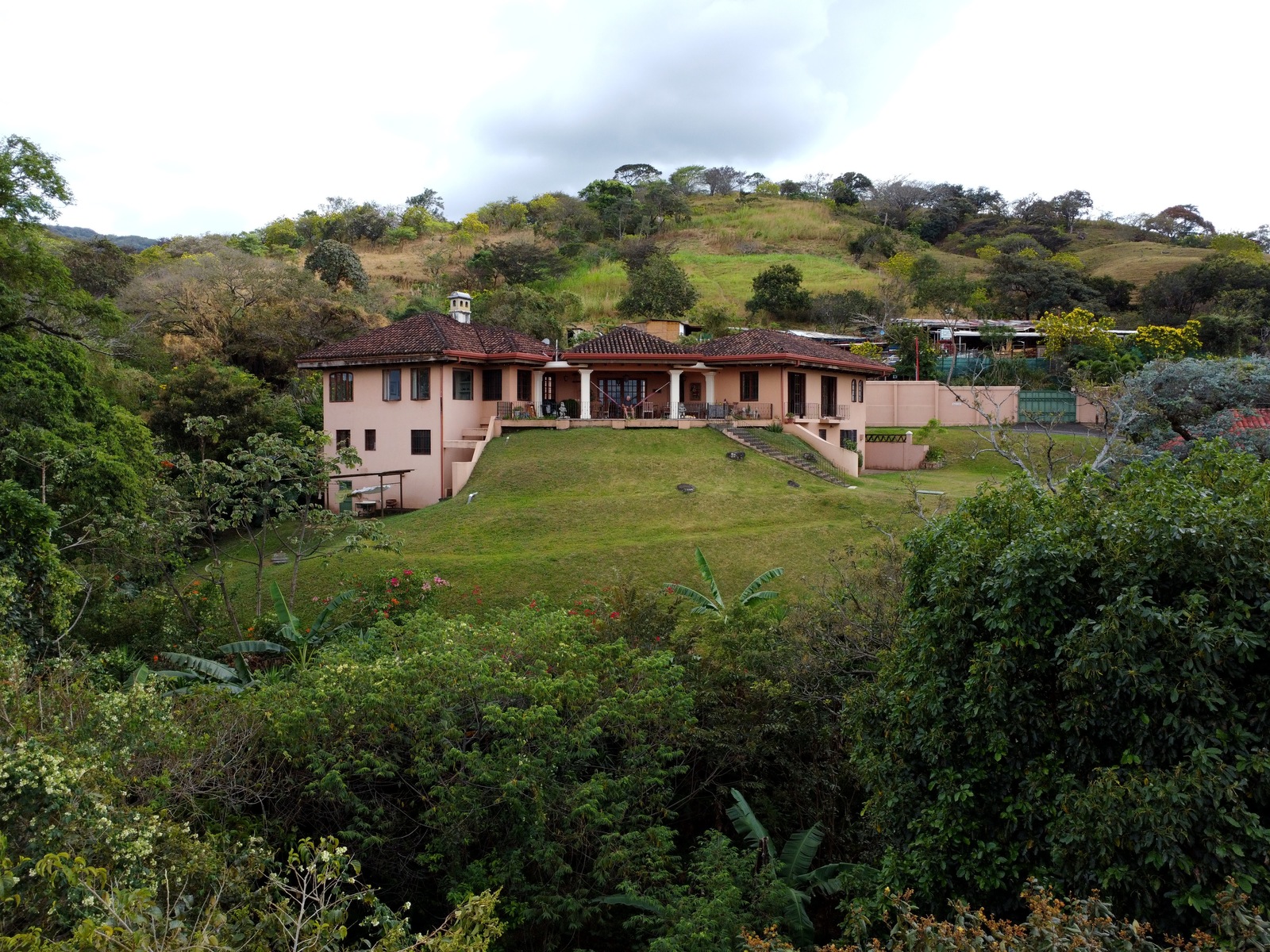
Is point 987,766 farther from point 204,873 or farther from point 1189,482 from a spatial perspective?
point 204,873

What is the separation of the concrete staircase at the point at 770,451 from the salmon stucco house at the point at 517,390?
84cm

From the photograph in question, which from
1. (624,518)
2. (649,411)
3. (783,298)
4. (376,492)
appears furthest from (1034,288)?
(376,492)

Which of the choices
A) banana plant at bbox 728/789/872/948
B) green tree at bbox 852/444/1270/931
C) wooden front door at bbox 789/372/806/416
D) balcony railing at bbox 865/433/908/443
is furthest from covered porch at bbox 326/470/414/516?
green tree at bbox 852/444/1270/931

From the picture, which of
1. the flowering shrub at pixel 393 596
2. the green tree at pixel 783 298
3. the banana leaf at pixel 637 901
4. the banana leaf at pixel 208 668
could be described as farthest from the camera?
the green tree at pixel 783 298

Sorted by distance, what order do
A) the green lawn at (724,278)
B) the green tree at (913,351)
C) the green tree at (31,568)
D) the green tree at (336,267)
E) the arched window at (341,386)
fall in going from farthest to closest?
the green lawn at (724,278) < the green tree at (336,267) < the green tree at (913,351) < the arched window at (341,386) < the green tree at (31,568)

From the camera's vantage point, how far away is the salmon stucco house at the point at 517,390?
33.7 meters

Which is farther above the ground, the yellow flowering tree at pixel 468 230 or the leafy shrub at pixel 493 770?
the yellow flowering tree at pixel 468 230

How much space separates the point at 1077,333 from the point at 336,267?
45727 mm

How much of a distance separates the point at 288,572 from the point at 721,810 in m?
16.1

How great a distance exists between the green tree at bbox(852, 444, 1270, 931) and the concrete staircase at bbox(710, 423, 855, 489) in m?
21.4

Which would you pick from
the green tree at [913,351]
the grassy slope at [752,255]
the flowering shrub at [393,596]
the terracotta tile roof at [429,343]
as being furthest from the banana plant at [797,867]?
the grassy slope at [752,255]

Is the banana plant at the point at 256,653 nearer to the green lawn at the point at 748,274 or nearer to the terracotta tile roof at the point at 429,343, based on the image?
the terracotta tile roof at the point at 429,343

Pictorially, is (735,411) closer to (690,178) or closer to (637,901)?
(637,901)

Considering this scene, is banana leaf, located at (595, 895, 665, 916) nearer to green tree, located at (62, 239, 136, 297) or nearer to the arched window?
the arched window
